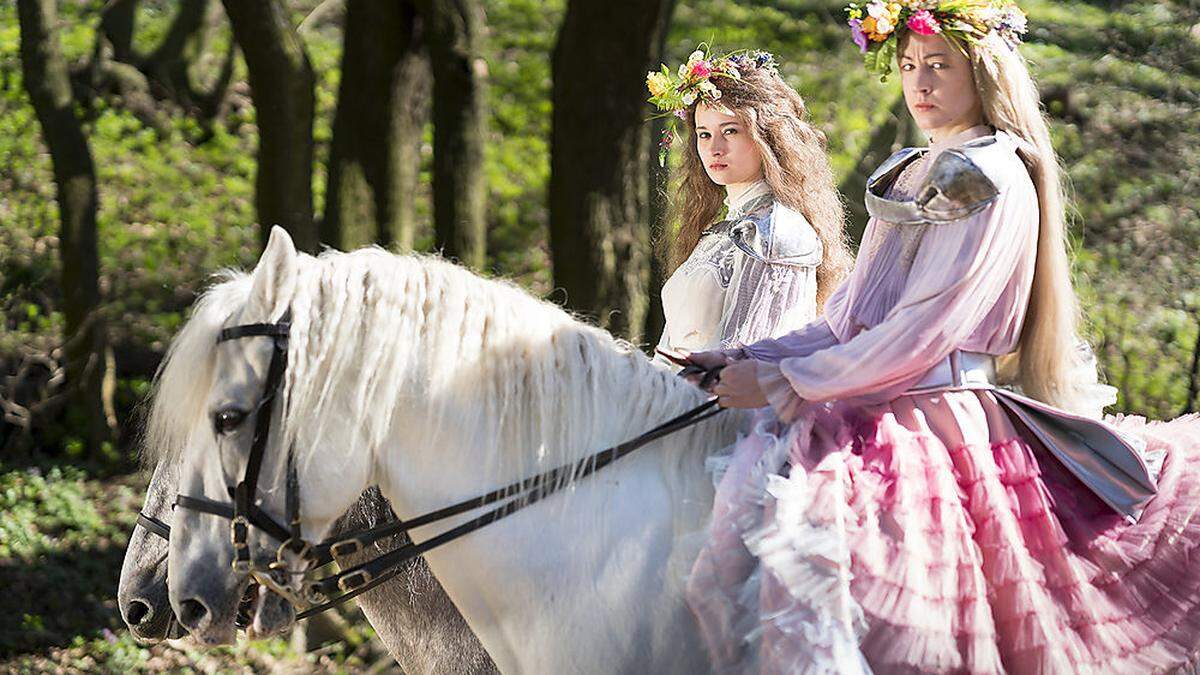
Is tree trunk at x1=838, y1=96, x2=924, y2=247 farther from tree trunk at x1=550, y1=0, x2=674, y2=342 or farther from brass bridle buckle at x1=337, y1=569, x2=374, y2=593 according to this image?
brass bridle buckle at x1=337, y1=569, x2=374, y2=593

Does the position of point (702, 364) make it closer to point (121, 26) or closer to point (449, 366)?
point (449, 366)

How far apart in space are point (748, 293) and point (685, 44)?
1142 cm

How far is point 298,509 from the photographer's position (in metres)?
2.84

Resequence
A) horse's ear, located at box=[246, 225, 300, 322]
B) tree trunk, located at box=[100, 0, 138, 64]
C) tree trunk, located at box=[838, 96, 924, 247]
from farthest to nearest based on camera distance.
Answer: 1. tree trunk, located at box=[100, 0, 138, 64]
2. tree trunk, located at box=[838, 96, 924, 247]
3. horse's ear, located at box=[246, 225, 300, 322]

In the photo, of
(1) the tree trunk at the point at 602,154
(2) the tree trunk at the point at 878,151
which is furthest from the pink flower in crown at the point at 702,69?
(2) the tree trunk at the point at 878,151

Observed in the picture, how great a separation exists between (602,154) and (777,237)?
3.43 meters

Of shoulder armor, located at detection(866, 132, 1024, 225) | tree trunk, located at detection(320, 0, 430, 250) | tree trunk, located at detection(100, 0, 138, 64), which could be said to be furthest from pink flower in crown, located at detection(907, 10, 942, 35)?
tree trunk, located at detection(100, 0, 138, 64)

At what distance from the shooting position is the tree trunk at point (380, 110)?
813 cm

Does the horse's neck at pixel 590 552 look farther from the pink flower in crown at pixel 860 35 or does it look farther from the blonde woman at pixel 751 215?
the pink flower in crown at pixel 860 35

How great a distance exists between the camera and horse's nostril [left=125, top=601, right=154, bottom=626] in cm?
331

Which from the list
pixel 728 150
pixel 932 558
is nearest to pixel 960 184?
pixel 932 558

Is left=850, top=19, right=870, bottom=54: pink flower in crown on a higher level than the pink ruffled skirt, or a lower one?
higher

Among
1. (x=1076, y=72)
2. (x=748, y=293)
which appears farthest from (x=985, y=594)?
(x=1076, y=72)

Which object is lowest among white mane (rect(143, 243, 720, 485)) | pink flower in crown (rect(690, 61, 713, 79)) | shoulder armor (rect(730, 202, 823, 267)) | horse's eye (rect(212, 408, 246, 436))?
horse's eye (rect(212, 408, 246, 436))
